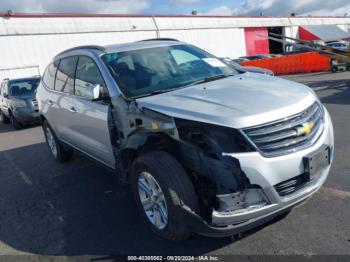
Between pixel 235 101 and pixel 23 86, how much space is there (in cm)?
1171

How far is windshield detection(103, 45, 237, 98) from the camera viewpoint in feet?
12.9

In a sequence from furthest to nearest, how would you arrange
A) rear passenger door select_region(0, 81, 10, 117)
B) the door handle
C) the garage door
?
the garage door < rear passenger door select_region(0, 81, 10, 117) < the door handle

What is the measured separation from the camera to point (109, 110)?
156 inches

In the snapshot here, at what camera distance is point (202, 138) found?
2.94 m

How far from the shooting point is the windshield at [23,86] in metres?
12.8

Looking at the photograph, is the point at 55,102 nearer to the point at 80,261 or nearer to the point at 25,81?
the point at 80,261

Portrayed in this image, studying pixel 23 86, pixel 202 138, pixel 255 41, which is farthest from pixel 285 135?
pixel 255 41

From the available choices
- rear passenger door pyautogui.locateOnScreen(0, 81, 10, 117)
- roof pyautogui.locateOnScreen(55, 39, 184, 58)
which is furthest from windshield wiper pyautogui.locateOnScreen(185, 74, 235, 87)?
rear passenger door pyautogui.locateOnScreen(0, 81, 10, 117)

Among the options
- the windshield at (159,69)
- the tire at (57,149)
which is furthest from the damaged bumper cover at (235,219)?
the tire at (57,149)

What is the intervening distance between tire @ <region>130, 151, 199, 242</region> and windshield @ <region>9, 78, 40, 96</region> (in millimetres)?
10764

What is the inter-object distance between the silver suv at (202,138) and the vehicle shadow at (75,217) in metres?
0.29

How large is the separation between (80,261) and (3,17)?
79.9 ft

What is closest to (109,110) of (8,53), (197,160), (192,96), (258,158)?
(192,96)

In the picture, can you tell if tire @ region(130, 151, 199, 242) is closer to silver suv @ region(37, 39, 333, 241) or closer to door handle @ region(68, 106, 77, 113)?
silver suv @ region(37, 39, 333, 241)
